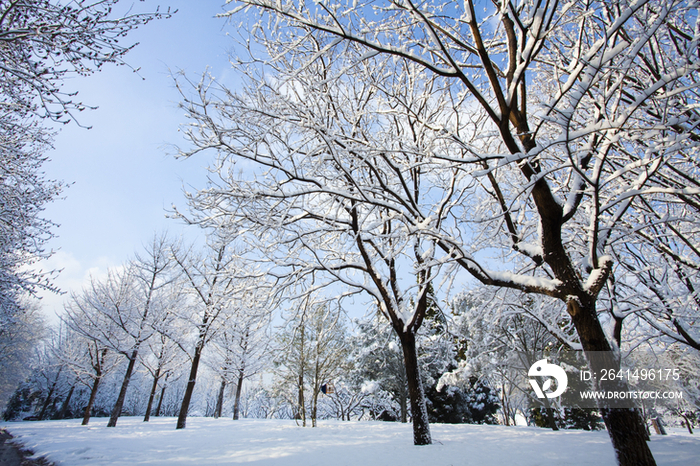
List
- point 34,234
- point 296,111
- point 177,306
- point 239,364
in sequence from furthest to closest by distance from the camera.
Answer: point 239,364 → point 177,306 → point 34,234 → point 296,111

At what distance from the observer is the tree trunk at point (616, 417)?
3.35 m

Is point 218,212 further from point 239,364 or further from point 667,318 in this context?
point 239,364

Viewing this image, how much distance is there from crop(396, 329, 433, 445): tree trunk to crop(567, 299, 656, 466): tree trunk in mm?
3307

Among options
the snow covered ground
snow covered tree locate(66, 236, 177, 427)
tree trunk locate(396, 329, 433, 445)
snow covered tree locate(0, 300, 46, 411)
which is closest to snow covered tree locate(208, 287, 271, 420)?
snow covered tree locate(66, 236, 177, 427)

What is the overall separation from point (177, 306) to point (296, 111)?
1382 centimetres

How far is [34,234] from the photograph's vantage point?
7906mm

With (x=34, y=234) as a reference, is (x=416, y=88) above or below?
above

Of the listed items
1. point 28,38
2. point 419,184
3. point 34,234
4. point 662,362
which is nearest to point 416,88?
point 419,184

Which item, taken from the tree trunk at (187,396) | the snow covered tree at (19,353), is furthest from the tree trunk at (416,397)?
the snow covered tree at (19,353)

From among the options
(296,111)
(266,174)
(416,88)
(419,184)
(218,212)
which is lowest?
(218,212)

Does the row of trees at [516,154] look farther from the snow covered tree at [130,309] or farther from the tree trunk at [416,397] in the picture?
the snow covered tree at [130,309]

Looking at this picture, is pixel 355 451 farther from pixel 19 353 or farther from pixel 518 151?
pixel 19 353

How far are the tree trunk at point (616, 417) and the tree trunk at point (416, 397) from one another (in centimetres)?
331

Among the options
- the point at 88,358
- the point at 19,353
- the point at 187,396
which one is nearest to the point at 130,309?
the point at 187,396
